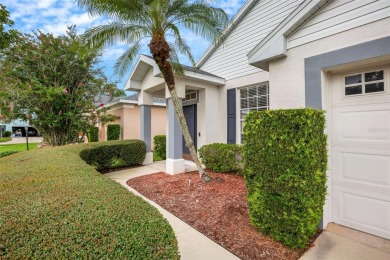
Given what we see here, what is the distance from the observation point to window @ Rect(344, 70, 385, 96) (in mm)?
3160

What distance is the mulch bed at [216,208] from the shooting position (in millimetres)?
2935

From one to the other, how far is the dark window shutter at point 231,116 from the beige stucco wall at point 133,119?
7.78m

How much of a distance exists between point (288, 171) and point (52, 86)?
1251cm

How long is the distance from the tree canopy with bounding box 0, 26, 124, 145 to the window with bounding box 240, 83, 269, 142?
24.4 ft

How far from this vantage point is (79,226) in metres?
1.58

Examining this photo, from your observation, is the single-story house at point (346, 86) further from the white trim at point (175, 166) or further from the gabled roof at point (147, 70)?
the white trim at point (175, 166)

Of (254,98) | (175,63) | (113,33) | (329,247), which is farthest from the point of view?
(254,98)

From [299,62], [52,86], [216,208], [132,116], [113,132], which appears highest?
[52,86]

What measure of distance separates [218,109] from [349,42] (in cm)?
555

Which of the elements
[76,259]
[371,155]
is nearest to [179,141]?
[371,155]

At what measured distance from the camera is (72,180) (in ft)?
9.07

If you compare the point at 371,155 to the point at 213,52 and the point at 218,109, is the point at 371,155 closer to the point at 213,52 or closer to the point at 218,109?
the point at 218,109

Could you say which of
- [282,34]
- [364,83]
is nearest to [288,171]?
[364,83]

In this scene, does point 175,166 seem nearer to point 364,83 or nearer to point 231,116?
point 231,116
